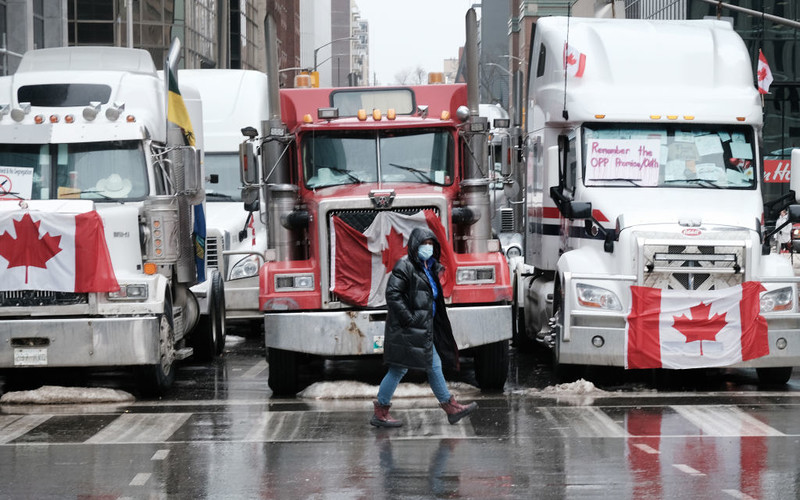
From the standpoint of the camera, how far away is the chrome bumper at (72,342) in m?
13.1

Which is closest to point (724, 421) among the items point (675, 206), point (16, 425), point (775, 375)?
point (775, 375)

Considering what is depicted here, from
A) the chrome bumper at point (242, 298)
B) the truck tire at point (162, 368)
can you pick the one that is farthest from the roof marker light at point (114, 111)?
the chrome bumper at point (242, 298)

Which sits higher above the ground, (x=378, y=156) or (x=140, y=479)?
(x=378, y=156)

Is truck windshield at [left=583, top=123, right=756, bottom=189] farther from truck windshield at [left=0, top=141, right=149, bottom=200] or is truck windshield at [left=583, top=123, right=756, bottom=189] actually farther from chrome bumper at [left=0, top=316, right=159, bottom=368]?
chrome bumper at [left=0, top=316, right=159, bottom=368]

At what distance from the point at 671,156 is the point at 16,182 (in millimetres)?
7243

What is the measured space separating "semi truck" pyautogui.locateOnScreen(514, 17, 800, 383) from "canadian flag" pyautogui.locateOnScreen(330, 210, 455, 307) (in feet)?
5.45

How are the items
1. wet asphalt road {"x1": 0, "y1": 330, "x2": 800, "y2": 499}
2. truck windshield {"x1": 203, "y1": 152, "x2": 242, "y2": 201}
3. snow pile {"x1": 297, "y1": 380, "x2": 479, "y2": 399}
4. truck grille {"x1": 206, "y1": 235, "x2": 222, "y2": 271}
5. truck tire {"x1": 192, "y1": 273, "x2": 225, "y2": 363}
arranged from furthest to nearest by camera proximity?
truck windshield {"x1": 203, "y1": 152, "x2": 242, "y2": 201}
truck grille {"x1": 206, "y1": 235, "x2": 222, "y2": 271}
truck tire {"x1": 192, "y1": 273, "x2": 225, "y2": 363}
snow pile {"x1": 297, "y1": 380, "x2": 479, "y2": 399}
wet asphalt road {"x1": 0, "y1": 330, "x2": 800, "y2": 499}

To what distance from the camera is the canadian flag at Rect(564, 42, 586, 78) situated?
1552 cm

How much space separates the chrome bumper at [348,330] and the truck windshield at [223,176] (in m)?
8.72

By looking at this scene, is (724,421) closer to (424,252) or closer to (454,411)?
(454,411)

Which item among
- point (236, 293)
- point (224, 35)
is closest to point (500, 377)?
point (236, 293)

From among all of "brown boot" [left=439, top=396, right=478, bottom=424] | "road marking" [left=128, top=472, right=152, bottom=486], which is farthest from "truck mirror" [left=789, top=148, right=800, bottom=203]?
"road marking" [left=128, top=472, right=152, bottom=486]

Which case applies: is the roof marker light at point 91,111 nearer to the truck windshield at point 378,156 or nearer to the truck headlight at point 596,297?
the truck windshield at point 378,156

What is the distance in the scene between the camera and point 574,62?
1566 cm
